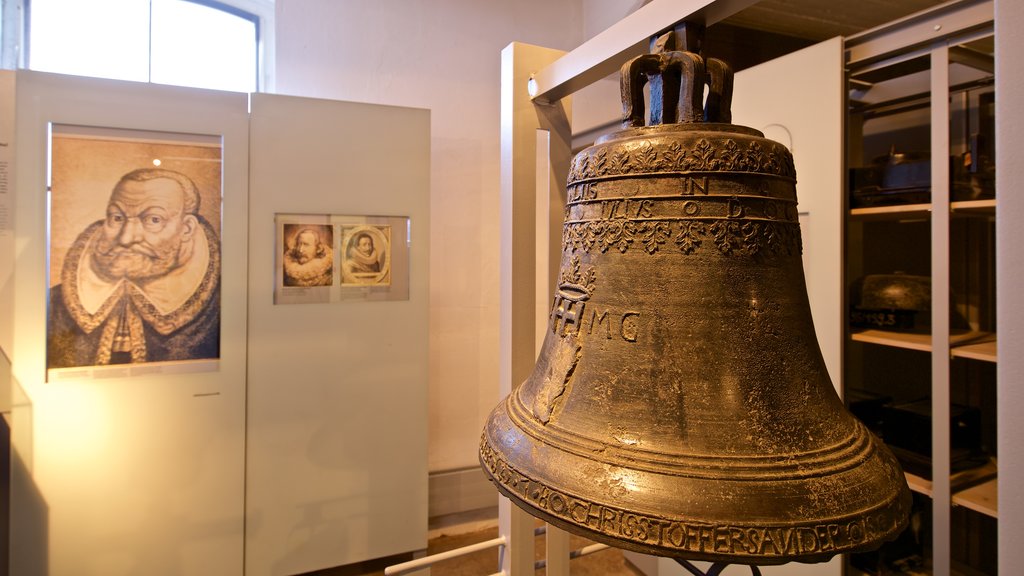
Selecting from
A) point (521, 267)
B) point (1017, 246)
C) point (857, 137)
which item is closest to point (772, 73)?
point (857, 137)

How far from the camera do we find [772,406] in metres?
0.55

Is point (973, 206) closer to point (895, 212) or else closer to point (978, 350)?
point (895, 212)

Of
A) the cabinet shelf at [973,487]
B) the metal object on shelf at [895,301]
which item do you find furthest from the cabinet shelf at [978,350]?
the cabinet shelf at [973,487]

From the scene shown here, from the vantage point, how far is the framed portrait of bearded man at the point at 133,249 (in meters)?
1.87

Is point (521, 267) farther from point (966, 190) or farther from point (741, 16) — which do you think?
point (741, 16)

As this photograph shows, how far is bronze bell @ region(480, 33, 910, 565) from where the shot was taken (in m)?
0.48

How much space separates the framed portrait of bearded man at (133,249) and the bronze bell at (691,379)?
1765 millimetres

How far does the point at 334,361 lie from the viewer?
2.23m

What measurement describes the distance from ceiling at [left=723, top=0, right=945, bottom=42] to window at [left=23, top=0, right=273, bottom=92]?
2338 millimetres

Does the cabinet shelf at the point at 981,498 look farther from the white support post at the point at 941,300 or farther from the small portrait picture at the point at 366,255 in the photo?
the small portrait picture at the point at 366,255

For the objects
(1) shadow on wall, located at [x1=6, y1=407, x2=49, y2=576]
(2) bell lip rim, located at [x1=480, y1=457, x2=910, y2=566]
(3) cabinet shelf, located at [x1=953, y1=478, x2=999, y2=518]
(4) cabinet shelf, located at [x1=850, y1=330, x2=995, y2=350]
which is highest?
(4) cabinet shelf, located at [x1=850, y1=330, x2=995, y2=350]

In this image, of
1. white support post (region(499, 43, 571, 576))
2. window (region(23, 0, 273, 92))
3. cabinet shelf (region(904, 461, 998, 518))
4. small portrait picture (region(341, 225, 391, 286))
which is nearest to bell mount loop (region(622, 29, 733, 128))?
white support post (region(499, 43, 571, 576))

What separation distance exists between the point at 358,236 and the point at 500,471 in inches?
70.1

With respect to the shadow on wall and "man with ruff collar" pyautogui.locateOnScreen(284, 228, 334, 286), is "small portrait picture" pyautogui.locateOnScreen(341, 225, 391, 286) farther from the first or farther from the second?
the shadow on wall
